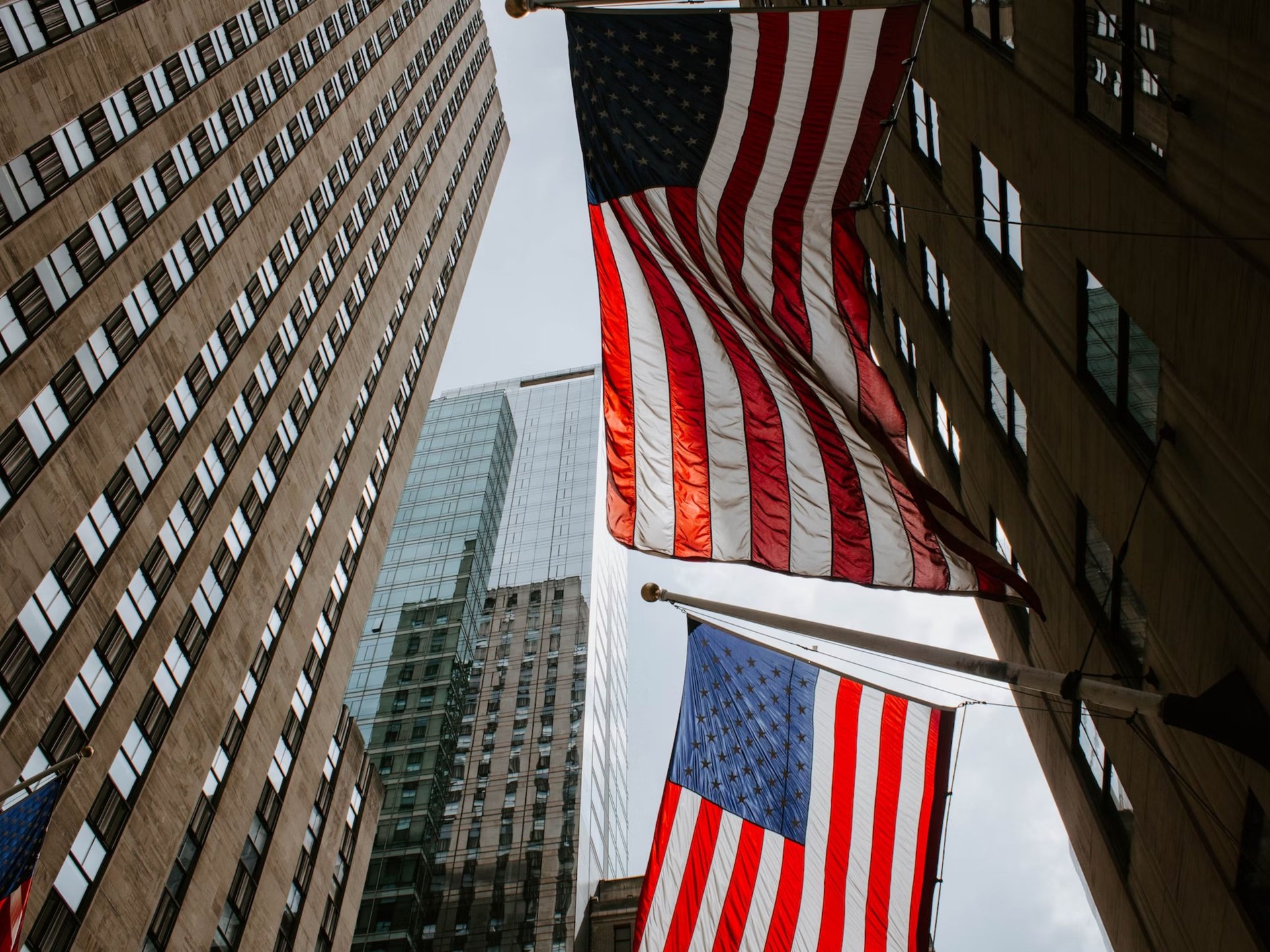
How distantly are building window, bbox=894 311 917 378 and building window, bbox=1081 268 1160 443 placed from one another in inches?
372

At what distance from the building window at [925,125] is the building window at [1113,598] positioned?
7.36 m

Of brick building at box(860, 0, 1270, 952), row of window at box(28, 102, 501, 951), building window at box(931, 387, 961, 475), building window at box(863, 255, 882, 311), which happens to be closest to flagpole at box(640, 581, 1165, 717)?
brick building at box(860, 0, 1270, 952)

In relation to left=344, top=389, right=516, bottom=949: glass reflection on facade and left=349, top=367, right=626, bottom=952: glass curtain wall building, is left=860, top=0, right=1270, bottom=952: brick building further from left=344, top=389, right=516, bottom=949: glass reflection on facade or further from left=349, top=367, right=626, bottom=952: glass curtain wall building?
left=344, top=389, right=516, bottom=949: glass reflection on facade

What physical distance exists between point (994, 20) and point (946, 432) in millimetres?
8756

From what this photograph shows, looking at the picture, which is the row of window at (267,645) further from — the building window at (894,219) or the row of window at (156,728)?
the building window at (894,219)

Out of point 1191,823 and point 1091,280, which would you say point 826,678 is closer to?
point 1191,823

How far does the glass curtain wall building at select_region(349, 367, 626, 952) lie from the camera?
68625 millimetres

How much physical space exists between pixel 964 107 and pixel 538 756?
231ft

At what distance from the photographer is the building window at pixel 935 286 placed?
18517 millimetres

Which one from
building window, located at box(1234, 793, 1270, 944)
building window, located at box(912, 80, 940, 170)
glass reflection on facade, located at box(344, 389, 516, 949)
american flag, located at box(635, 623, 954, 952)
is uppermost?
glass reflection on facade, located at box(344, 389, 516, 949)

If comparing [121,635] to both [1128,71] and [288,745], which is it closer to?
[288,745]

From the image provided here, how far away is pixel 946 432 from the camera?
830 inches

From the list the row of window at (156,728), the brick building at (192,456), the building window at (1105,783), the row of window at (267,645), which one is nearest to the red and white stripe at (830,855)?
the building window at (1105,783)

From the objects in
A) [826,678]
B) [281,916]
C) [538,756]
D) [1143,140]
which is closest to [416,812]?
[538,756]
